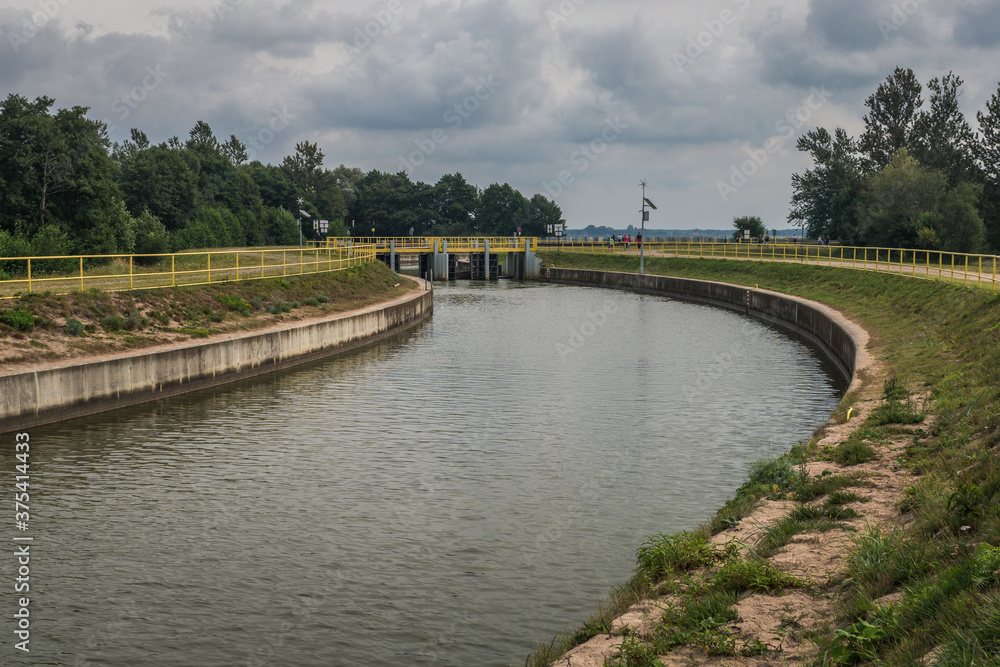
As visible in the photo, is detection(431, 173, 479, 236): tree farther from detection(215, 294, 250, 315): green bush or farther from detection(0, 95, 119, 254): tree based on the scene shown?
detection(215, 294, 250, 315): green bush

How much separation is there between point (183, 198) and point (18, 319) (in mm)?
76919

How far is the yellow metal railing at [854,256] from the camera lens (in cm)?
3569

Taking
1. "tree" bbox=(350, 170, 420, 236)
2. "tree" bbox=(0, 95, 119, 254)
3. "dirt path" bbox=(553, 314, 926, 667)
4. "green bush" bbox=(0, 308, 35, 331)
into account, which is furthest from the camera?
"tree" bbox=(350, 170, 420, 236)

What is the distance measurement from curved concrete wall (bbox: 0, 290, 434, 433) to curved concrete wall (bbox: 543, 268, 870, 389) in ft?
58.4

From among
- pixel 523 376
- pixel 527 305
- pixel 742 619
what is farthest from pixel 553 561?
pixel 527 305

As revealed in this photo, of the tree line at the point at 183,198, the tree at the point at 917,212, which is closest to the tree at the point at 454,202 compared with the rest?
the tree line at the point at 183,198

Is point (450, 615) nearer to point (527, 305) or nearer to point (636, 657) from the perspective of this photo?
point (636, 657)

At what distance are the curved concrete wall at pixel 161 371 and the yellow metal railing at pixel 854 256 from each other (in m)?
22.7

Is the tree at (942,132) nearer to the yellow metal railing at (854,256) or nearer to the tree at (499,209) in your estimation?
the yellow metal railing at (854,256)

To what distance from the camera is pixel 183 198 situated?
96.2 m

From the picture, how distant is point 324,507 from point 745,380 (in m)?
16.3

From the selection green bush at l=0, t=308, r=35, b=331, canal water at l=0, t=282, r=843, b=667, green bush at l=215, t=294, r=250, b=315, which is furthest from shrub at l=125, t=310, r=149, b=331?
green bush at l=215, t=294, r=250, b=315

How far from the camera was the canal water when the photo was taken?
975 cm

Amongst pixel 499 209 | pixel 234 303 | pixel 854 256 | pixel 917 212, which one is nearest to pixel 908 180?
pixel 917 212
